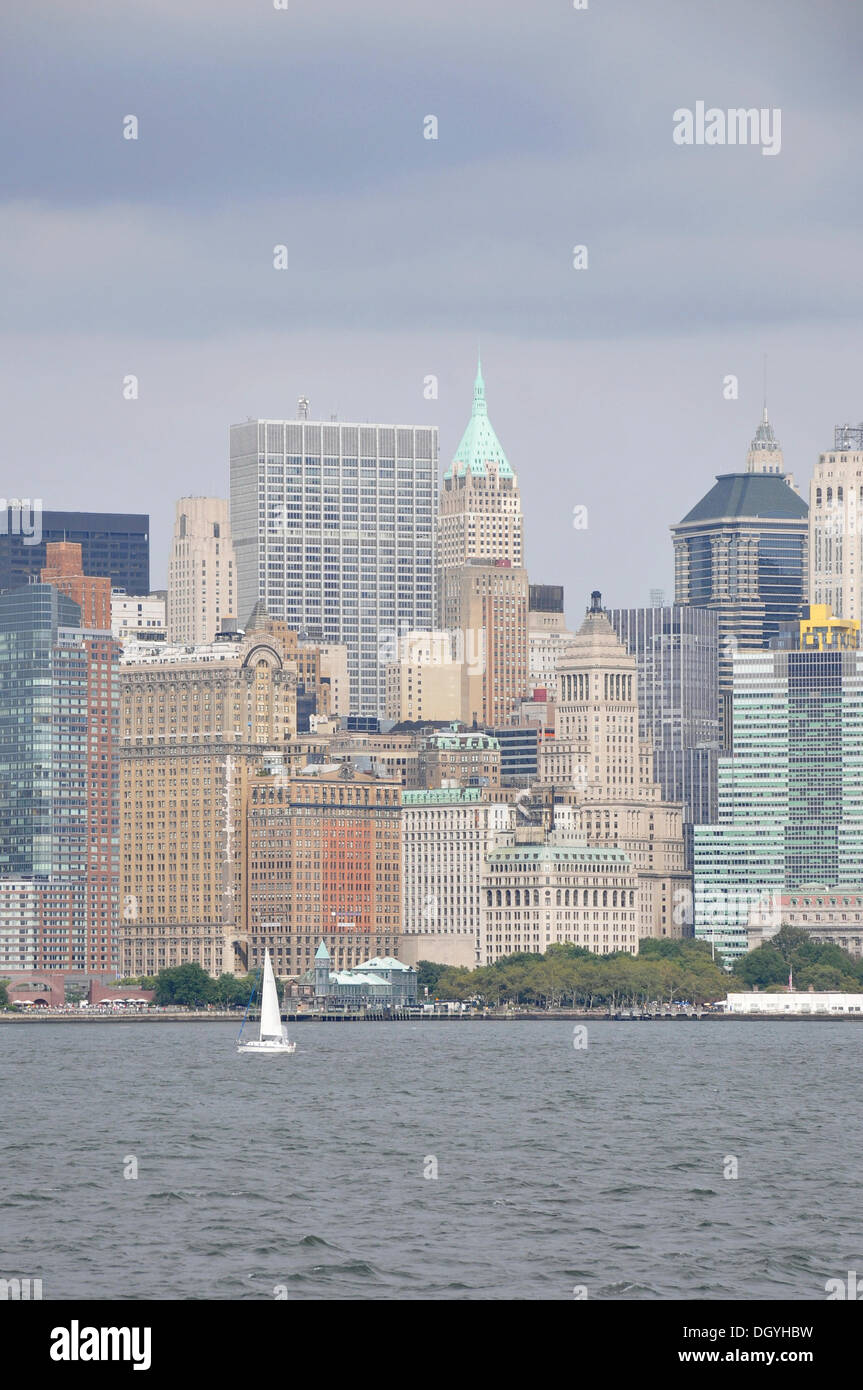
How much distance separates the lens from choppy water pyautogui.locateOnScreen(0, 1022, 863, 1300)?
4931 cm

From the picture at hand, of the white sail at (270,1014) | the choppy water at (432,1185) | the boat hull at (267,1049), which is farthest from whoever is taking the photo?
the white sail at (270,1014)

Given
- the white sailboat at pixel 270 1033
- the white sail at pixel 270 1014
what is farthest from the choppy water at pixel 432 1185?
the white sail at pixel 270 1014

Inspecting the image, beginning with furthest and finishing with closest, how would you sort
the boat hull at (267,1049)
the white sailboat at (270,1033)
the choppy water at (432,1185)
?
the white sailboat at (270,1033), the boat hull at (267,1049), the choppy water at (432,1185)

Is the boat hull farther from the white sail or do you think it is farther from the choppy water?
the choppy water

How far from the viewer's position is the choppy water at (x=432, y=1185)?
49.3 m

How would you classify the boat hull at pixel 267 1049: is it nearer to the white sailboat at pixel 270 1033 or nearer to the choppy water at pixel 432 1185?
the white sailboat at pixel 270 1033

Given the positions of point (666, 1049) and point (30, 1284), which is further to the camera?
point (666, 1049)

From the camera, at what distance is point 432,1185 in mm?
A: 66938

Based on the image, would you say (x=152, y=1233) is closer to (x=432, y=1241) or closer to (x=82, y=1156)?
(x=432, y=1241)

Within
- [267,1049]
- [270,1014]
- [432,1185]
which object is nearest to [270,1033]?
[270,1014]
